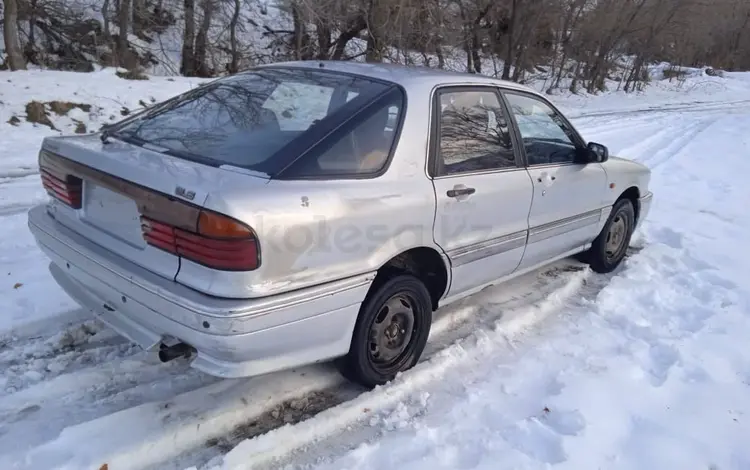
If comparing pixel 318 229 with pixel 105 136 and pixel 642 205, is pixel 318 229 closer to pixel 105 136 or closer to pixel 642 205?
pixel 105 136

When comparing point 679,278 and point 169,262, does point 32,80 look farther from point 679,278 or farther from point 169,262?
point 679,278

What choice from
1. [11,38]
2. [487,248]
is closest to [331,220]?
[487,248]

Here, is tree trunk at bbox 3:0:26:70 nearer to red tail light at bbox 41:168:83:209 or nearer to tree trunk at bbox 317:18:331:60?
tree trunk at bbox 317:18:331:60

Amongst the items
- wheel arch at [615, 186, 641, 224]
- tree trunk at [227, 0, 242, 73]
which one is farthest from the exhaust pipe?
tree trunk at [227, 0, 242, 73]

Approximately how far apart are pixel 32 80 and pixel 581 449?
10.7m

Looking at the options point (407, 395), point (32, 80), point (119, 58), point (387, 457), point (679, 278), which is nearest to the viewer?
point (387, 457)

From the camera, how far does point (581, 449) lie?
2.96 metres

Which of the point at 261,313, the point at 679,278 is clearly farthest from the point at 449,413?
the point at 679,278

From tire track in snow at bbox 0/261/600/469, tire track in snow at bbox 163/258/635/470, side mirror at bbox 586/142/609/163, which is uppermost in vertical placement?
side mirror at bbox 586/142/609/163

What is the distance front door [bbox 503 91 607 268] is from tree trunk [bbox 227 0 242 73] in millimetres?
13259

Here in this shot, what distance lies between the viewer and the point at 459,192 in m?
3.45

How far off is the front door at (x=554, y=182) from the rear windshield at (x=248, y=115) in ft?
4.39

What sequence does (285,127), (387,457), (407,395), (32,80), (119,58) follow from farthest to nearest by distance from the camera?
1. (119,58)
2. (32,80)
3. (407,395)
4. (285,127)
5. (387,457)

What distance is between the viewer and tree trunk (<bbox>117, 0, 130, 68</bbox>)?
→ 15.4 meters
